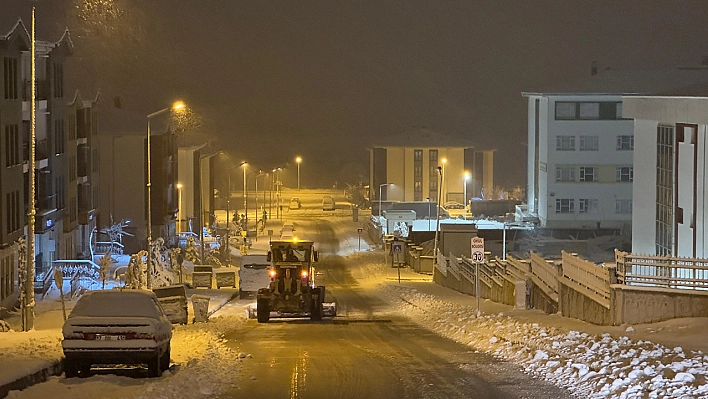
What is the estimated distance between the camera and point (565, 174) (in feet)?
295

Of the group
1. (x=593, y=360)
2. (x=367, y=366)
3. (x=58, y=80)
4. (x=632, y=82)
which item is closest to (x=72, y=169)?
(x=58, y=80)

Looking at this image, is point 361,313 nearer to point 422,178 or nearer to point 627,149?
point 627,149

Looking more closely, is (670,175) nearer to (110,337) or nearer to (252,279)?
(252,279)

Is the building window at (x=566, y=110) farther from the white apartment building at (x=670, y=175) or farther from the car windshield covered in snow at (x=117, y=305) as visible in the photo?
the car windshield covered in snow at (x=117, y=305)

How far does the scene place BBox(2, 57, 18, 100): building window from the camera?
37.4 m

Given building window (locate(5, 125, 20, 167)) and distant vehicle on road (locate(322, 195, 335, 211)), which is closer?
building window (locate(5, 125, 20, 167))

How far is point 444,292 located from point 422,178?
76335 mm

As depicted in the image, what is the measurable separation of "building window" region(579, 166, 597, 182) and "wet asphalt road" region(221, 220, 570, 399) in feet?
206

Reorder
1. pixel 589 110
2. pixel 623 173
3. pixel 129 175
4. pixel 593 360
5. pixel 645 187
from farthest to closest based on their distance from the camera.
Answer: pixel 623 173 < pixel 589 110 < pixel 129 175 < pixel 645 187 < pixel 593 360

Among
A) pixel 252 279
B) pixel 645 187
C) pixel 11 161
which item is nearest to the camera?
pixel 11 161

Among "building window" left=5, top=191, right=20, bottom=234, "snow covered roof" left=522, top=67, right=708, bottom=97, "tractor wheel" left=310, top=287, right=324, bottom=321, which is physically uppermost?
"snow covered roof" left=522, top=67, right=708, bottom=97

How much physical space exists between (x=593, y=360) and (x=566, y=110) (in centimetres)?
7250

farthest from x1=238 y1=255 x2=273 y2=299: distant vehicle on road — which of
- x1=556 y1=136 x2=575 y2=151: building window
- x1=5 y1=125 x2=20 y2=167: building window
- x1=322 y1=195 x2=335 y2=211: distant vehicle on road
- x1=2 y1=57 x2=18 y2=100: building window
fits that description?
x1=322 y1=195 x2=335 y2=211: distant vehicle on road

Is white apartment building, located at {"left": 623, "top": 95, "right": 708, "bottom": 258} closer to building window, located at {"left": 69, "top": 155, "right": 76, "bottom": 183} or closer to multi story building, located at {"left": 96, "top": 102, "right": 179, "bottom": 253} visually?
building window, located at {"left": 69, "top": 155, "right": 76, "bottom": 183}
